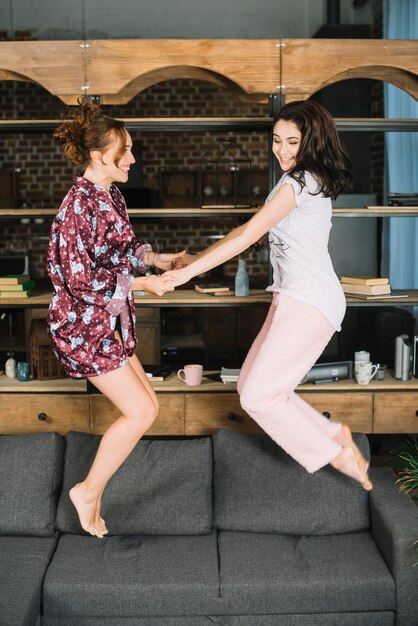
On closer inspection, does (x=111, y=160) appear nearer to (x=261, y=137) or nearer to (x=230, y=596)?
(x=230, y=596)

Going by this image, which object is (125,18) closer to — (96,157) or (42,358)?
(42,358)

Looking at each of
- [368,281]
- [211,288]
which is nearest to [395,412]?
[368,281]

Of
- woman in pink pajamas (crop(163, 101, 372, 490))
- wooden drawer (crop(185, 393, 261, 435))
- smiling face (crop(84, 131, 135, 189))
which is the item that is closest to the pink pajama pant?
woman in pink pajamas (crop(163, 101, 372, 490))

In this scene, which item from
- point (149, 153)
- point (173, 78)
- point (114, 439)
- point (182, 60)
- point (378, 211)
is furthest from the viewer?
point (149, 153)

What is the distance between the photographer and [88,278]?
338 centimetres

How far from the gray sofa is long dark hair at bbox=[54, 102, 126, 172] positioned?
1.29m

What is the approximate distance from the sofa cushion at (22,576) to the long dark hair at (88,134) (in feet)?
5.30

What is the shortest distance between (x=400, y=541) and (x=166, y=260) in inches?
63.3

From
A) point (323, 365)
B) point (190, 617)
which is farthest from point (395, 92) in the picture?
point (190, 617)

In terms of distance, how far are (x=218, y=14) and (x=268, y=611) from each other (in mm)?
7399

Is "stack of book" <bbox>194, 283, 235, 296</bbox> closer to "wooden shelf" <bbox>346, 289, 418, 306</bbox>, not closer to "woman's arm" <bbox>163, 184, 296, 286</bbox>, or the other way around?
"wooden shelf" <bbox>346, 289, 418, 306</bbox>

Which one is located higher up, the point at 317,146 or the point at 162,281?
the point at 317,146

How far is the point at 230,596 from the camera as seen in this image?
3.21 m

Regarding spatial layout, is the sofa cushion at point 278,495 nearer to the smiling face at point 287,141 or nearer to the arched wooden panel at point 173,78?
the smiling face at point 287,141
